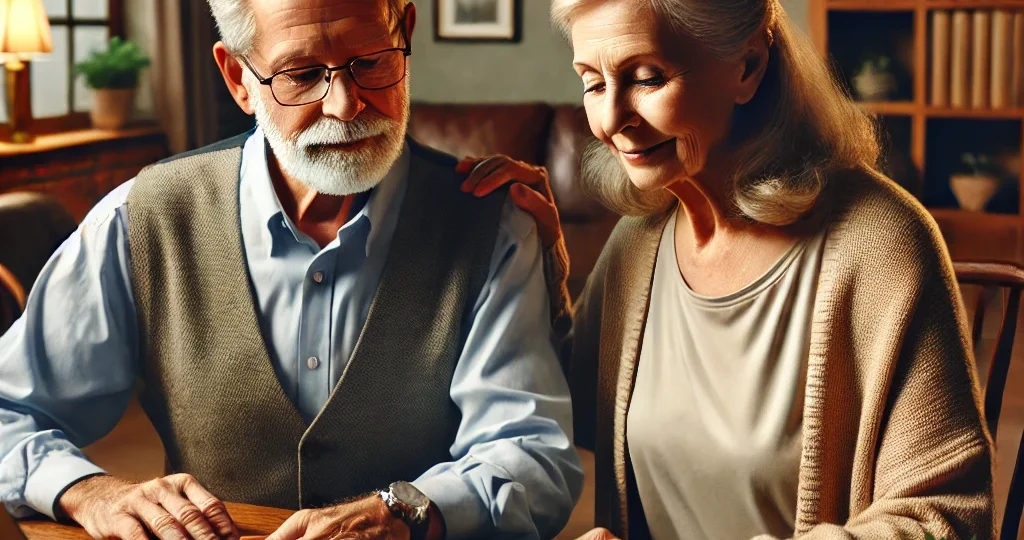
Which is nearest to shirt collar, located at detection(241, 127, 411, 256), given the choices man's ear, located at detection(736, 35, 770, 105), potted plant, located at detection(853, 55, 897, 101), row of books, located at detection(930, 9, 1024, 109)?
man's ear, located at detection(736, 35, 770, 105)

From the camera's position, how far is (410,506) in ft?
4.26

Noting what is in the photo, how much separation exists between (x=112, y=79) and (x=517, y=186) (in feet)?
11.5

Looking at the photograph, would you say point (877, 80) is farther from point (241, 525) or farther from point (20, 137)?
point (241, 525)

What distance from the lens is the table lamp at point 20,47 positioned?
12.5 ft

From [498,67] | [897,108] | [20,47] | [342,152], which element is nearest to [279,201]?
[342,152]

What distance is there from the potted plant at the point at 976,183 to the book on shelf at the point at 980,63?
0.22m

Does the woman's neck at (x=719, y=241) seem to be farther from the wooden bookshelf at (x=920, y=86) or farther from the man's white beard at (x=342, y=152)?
the wooden bookshelf at (x=920, y=86)

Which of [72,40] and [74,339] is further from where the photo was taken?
[72,40]

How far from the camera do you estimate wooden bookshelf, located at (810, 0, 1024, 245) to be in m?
4.04

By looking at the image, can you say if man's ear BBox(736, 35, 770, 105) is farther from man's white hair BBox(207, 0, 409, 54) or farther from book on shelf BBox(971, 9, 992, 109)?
book on shelf BBox(971, 9, 992, 109)

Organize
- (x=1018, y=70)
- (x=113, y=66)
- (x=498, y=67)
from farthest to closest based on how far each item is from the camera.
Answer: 1. (x=498, y=67)
2. (x=113, y=66)
3. (x=1018, y=70)

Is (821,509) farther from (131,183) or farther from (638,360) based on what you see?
(131,183)

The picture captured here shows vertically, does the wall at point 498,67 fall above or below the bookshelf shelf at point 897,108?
above

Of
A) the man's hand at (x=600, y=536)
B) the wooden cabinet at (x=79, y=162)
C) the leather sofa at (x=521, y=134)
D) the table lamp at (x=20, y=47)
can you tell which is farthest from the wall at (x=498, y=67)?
the man's hand at (x=600, y=536)
